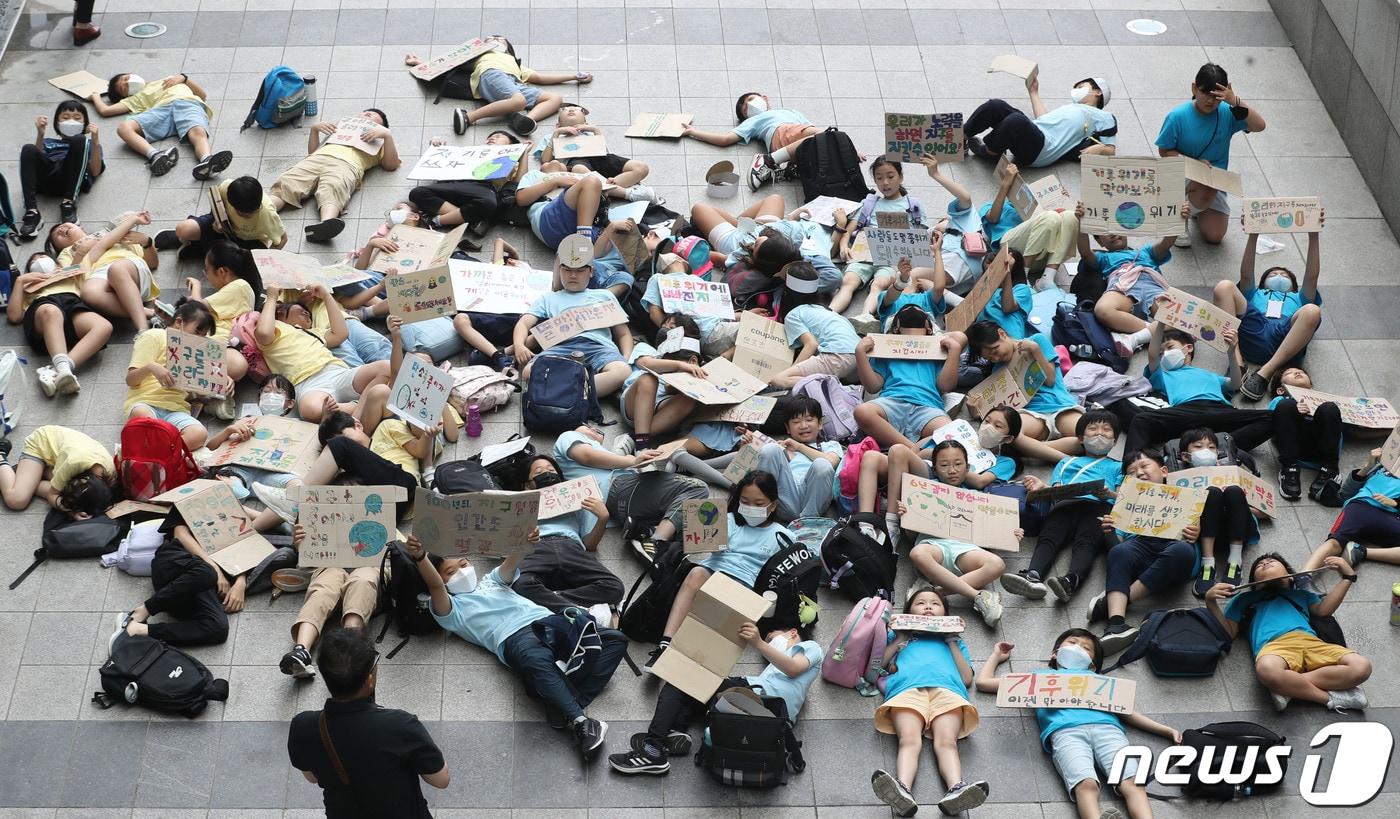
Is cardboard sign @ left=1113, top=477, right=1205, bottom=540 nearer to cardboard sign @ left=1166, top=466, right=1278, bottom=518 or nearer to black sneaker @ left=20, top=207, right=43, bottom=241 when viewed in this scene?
cardboard sign @ left=1166, top=466, right=1278, bottom=518

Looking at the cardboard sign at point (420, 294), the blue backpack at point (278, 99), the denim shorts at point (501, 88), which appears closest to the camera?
the cardboard sign at point (420, 294)

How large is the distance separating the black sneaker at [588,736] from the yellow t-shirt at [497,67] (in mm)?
6646

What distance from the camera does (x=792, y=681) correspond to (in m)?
8.55

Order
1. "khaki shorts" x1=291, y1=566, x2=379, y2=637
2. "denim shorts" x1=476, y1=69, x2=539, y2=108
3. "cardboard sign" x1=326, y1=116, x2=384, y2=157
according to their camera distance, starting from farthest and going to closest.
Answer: "denim shorts" x1=476, y1=69, x2=539, y2=108 < "cardboard sign" x1=326, y1=116, x2=384, y2=157 < "khaki shorts" x1=291, y1=566, x2=379, y2=637

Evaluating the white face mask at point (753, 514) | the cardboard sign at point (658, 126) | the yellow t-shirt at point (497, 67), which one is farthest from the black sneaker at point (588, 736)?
the yellow t-shirt at point (497, 67)

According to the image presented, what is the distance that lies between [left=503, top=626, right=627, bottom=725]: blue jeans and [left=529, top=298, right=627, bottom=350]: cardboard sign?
255 centimetres

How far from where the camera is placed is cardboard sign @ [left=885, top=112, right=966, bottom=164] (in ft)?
37.7

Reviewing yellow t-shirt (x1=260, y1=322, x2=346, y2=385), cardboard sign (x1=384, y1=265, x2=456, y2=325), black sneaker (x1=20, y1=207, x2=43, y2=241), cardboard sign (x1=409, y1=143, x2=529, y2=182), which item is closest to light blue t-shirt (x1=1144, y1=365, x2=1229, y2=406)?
cardboard sign (x1=384, y1=265, x2=456, y2=325)

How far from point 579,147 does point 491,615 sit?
4.71 metres

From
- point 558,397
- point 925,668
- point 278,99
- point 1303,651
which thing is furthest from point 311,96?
point 1303,651

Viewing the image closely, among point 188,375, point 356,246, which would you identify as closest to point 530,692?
point 188,375

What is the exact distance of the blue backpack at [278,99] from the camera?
1283 centimetres

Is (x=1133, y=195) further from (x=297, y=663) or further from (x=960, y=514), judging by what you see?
(x=297, y=663)

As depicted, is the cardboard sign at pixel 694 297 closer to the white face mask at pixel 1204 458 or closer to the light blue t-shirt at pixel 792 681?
the light blue t-shirt at pixel 792 681
